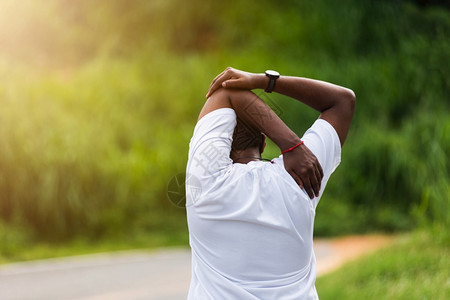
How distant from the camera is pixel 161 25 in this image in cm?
2578

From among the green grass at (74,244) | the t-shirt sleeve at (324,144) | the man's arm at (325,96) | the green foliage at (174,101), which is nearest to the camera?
the t-shirt sleeve at (324,144)

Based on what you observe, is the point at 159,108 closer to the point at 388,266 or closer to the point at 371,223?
the point at 371,223

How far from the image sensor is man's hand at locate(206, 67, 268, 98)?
2.09 m

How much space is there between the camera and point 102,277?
361 inches

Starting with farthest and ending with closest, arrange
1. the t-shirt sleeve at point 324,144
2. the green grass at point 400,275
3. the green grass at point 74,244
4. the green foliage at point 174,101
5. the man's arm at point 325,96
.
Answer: the green foliage at point 174,101
the green grass at point 74,244
the green grass at point 400,275
the man's arm at point 325,96
the t-shirt sleeve at point 324,144

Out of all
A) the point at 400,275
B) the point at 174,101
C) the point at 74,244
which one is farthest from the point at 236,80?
the point at 174,101

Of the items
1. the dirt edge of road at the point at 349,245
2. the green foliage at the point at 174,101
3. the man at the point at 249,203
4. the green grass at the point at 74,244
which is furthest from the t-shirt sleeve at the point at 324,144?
the green grass at the point at 74,244

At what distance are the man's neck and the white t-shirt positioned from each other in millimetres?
79

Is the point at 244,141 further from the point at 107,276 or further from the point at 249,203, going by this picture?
the point at 107,276

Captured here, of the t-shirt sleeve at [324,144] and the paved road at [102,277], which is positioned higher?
the t-shirt sleeve at [324,144]

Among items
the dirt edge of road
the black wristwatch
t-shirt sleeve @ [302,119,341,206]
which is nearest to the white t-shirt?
t-shirt sleeve @ [302,119,341,206]

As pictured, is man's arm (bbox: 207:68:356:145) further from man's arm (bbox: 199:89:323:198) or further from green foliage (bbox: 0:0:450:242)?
green foliage (bbox: 0:0:450:242)

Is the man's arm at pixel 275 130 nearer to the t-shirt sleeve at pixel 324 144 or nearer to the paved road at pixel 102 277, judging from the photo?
the t-shirt sleeve at pixel 324 144

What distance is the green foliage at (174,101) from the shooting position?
40.8 ft
